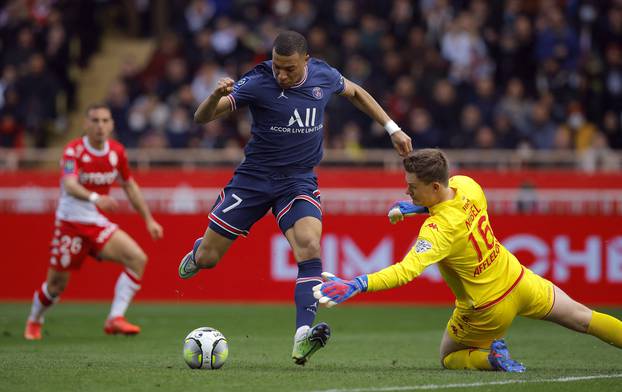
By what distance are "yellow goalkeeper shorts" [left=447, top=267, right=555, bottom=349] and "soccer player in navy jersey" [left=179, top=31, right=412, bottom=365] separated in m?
1.28

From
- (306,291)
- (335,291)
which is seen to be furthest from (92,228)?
(335,291)

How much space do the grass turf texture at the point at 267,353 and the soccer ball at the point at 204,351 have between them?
14cm

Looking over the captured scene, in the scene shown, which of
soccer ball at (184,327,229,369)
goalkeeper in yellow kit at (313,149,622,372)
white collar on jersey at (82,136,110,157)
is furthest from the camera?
white collar on jersey at (82,136,110,157)

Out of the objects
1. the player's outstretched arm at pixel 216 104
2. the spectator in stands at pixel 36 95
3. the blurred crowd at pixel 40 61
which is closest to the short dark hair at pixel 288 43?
the player's outstretched arm at pixel 216 104

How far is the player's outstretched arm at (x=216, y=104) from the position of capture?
29.0 ft

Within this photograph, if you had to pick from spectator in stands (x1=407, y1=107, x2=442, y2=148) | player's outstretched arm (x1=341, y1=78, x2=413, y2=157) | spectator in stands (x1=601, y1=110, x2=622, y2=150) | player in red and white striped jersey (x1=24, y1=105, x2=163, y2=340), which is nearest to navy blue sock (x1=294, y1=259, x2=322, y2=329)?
player's outstretched arm (x1=341, y1=78, x2=413, y2=157)

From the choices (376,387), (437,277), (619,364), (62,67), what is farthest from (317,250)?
(62,67)

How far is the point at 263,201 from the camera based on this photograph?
9.65 meters

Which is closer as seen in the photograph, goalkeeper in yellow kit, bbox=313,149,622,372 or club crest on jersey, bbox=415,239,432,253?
club crest on jersey, bbox=415,239,432,253

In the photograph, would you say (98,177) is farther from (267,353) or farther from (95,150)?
(267,353)

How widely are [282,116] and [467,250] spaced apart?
2.11 meters

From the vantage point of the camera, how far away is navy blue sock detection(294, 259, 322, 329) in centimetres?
901

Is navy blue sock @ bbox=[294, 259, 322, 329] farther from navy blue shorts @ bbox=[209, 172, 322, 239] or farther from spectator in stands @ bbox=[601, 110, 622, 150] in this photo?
spectator in stands @ bbox=[601, 110, 622, 150]

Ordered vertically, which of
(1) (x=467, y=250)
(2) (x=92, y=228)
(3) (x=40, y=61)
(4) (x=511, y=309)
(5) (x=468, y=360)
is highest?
(3) (x=40, y=61)
